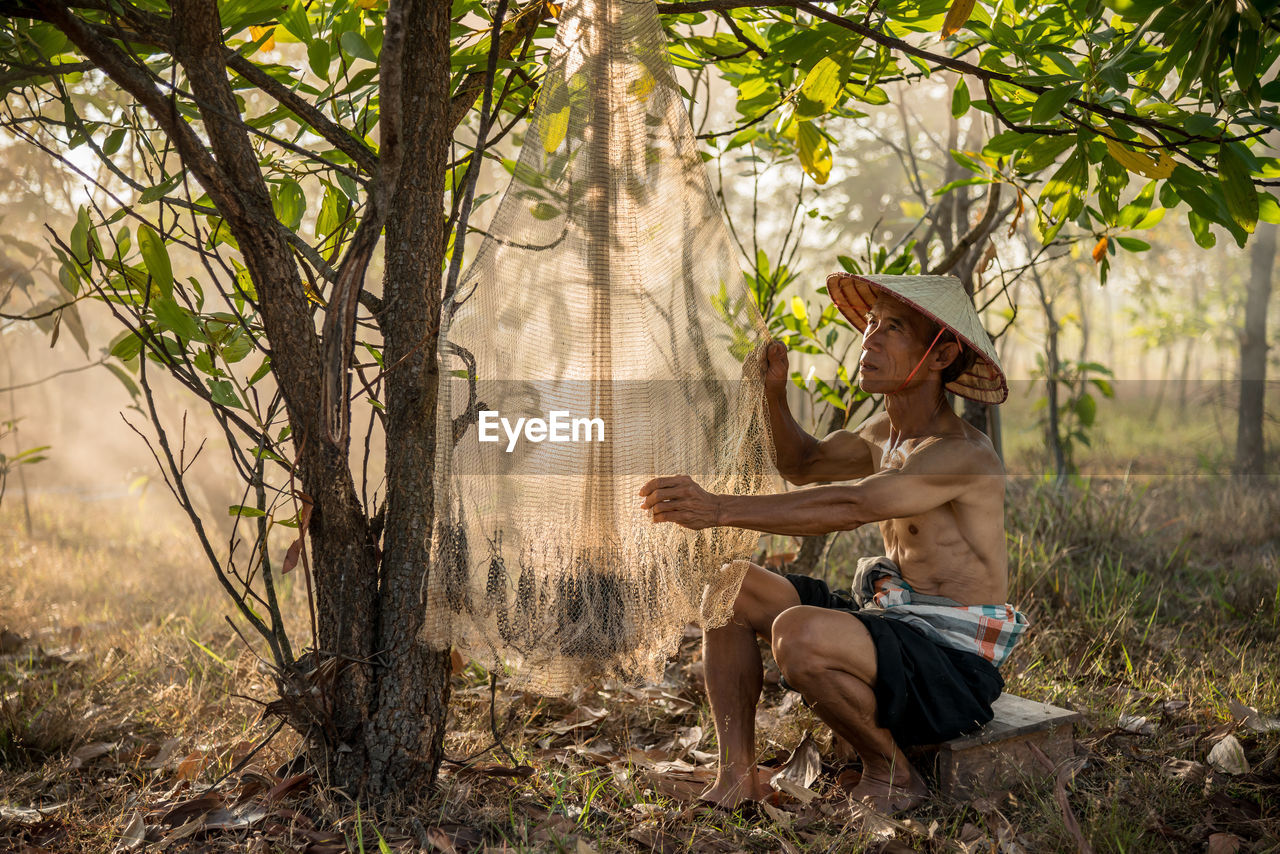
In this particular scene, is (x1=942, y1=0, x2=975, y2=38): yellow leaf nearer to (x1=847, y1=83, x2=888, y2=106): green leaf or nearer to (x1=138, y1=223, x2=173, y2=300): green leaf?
(x1=847, y1=83, x2=888, y2=106): green leaf

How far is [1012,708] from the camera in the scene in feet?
7.14

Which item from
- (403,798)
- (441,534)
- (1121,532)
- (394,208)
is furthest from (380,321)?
(1121,532)

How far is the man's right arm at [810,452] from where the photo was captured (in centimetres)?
220

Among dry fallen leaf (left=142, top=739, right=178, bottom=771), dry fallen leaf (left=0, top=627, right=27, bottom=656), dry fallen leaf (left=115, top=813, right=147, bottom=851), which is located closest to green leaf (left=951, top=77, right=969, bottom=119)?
dry fallen leaf (left=115, top=813, right=147, bottom=851)

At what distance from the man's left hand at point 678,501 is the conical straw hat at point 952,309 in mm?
700

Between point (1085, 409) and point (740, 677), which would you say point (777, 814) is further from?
point (1085, 409)

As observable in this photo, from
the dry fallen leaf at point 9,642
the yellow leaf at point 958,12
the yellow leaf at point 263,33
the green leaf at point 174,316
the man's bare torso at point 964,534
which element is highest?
the yellow leaf at point 263,33

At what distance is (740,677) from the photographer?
209 cm

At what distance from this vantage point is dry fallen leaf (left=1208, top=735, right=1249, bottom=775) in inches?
81.8

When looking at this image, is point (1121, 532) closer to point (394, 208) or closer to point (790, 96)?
point (790, 96)

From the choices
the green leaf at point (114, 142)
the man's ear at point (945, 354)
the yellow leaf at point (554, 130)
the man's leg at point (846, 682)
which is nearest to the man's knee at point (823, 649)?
the man's leg at point (846, 682)

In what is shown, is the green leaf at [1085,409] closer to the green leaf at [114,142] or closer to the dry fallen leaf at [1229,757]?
the dry fallen leaf at [1229,757]

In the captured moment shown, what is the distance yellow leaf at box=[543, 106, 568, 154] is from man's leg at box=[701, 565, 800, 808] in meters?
1.06

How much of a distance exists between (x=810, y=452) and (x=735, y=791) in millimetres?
860
